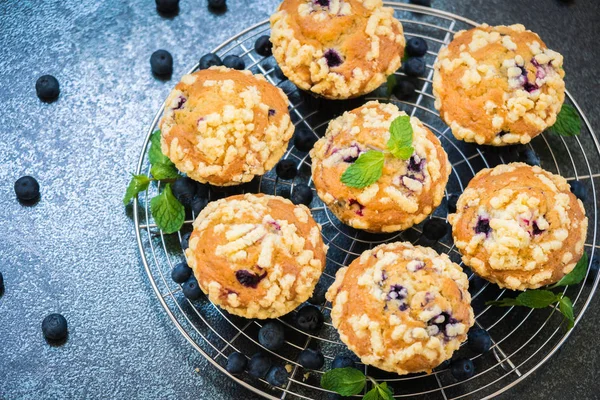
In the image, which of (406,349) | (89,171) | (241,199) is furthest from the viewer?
(89,171)

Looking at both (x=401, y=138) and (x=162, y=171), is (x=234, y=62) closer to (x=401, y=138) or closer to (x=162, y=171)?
(x=162, y=171)

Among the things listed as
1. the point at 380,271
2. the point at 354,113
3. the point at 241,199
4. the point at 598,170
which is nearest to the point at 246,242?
the point at 241,199

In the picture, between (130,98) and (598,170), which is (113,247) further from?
(598,170)

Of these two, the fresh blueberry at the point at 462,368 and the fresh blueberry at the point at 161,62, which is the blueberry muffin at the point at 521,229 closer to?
the fresh blueberry at the point at 462,368

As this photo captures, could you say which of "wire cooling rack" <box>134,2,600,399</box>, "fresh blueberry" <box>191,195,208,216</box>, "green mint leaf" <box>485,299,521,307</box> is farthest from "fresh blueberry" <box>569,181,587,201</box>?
"fresh blueberry" <box>191,195,208,216</box>

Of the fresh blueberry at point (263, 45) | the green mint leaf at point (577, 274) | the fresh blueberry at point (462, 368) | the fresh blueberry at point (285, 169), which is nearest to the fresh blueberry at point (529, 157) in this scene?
the green mint leaf at point (577, 274)

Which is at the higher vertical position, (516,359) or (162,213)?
(162,213)

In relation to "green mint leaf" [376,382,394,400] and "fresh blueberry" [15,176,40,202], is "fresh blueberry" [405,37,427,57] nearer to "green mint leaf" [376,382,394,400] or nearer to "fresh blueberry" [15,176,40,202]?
"green mint leaf" [376,382,394,400]
